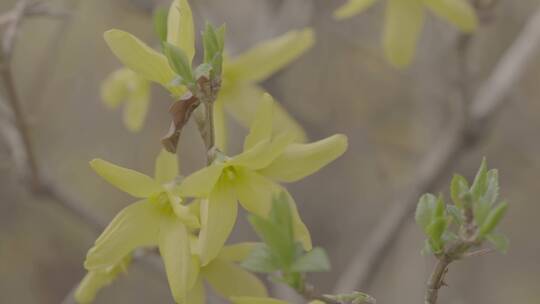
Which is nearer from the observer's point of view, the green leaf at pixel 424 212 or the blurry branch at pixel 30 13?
the green leaf at pixel 424 212

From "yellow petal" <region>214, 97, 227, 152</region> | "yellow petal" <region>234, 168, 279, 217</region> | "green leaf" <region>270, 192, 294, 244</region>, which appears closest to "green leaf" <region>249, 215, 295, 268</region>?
"green leaf" <region>270, 192, 294, 244</region>

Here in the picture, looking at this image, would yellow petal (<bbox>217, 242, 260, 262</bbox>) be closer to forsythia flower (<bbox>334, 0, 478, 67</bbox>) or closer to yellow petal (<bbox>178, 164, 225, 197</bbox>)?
yellow petal (<bbox>178, 164, 225, 197</bbox>)

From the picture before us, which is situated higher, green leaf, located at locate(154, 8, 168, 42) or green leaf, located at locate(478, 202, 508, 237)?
green leaf, located at locate(154, 8, 168, 42)

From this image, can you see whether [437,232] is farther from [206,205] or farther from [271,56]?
[271,56]

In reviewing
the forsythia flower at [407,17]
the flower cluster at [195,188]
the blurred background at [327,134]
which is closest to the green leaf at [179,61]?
the flower cluster at [195,188]

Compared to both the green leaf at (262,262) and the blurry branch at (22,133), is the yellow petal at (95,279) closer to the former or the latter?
the green leaf at (262,262)

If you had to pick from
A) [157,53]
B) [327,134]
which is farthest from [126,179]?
[327,134]
